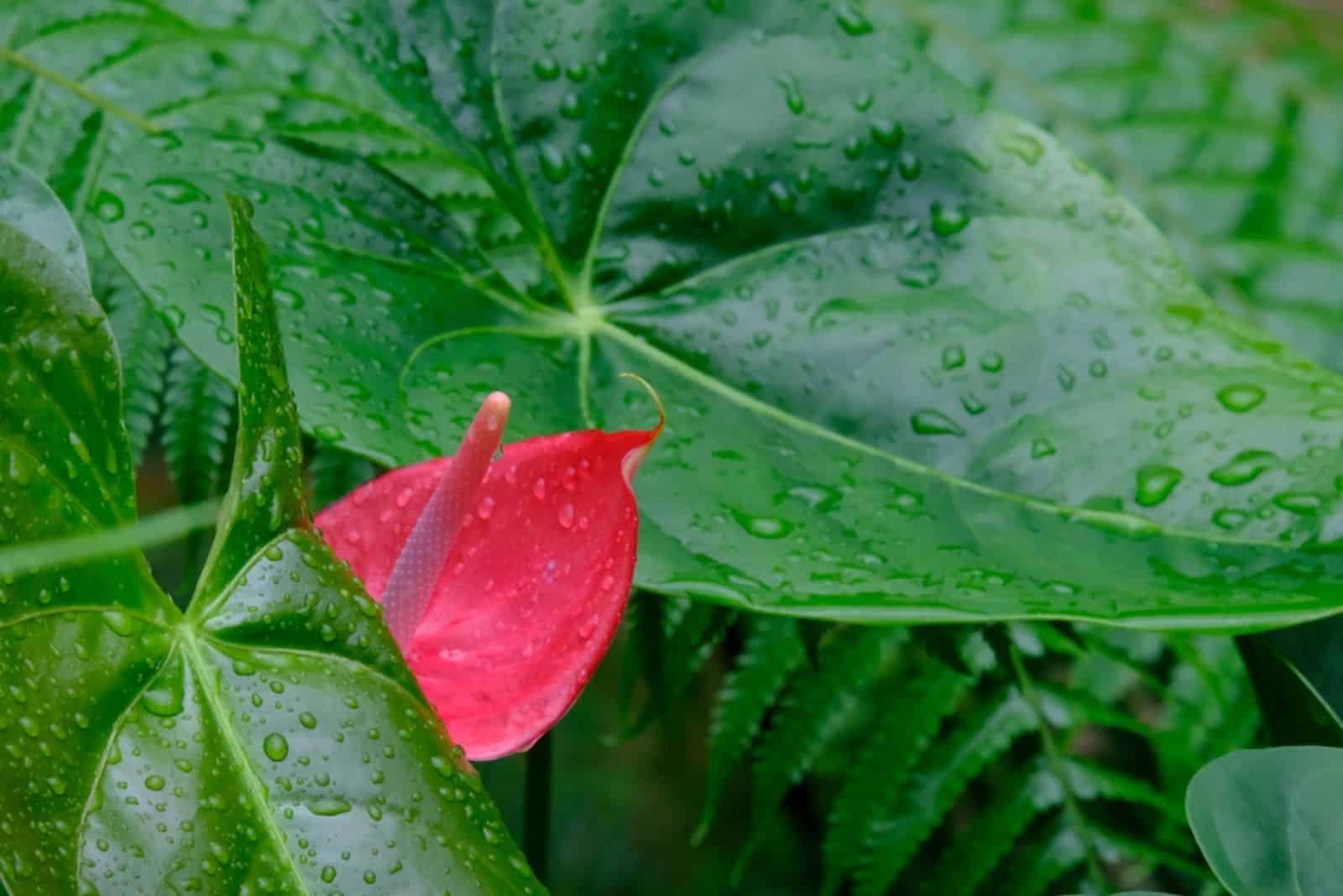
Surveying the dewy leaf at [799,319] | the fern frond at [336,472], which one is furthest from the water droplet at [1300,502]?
the fern frond at [336,472]

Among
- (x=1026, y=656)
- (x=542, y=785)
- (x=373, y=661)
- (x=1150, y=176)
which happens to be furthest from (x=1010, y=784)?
(x=373, y=661)

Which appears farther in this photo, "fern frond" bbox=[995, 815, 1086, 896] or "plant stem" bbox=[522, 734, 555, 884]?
"fern frond" bbox=[995, 815, 1086, 896]

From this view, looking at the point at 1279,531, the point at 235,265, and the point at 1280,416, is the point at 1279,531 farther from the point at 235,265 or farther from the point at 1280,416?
the point at 235,265

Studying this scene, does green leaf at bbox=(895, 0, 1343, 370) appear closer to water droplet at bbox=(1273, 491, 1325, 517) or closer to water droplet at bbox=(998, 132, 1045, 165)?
water droplet at bbox=(998, 132, 1045, 165)

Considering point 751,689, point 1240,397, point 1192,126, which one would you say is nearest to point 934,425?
point 1240,397

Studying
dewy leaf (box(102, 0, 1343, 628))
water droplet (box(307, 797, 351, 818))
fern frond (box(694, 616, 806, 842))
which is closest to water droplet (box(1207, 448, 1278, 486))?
dewy leaf (box(102, 0, 1343, 628))

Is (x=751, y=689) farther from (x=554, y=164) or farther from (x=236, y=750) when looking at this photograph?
(x=236, y=750)

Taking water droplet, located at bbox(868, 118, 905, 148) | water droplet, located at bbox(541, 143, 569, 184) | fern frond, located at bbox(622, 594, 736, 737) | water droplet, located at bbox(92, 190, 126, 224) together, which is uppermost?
water droplet, located at bbox(868, 118, 905, 148)
